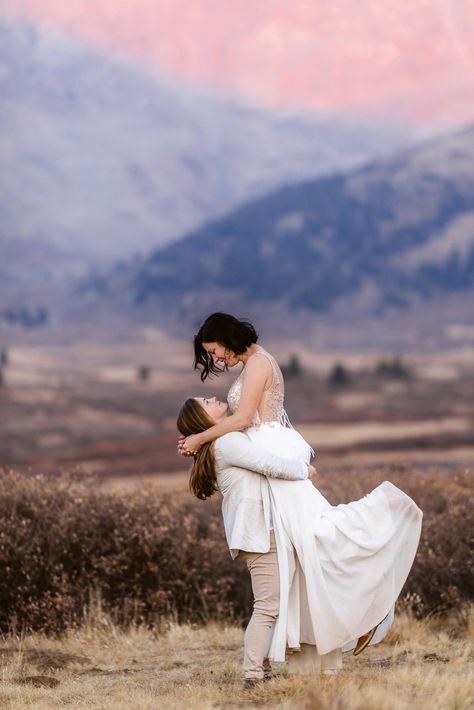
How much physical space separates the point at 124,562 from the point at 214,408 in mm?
4890

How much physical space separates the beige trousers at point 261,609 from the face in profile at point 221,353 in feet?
3.64

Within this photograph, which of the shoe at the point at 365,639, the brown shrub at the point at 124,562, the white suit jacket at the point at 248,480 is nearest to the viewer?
the white suit jacket at the point at 248,480

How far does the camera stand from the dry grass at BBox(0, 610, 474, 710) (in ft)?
20.1

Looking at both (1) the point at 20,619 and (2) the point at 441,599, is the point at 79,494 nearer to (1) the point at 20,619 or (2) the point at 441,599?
(1) the point at 20,619

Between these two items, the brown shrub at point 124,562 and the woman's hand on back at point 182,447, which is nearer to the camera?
the woman's hand on back at point 182,447

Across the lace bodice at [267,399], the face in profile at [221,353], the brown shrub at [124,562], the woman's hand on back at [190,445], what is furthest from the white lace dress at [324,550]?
the brown shrub at [124,562]

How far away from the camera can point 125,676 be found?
840 cm

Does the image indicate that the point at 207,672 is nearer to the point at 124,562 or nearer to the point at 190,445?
the point at 190,445

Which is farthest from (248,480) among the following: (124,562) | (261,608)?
(124,562)

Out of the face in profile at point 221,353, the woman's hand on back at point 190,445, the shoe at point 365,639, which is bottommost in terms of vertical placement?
the shoe at point 365,639

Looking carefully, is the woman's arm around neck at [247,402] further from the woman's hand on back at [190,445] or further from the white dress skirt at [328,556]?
the white dress skirt at [328,556]

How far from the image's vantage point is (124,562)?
1130 cm

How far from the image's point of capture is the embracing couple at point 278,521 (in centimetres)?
674

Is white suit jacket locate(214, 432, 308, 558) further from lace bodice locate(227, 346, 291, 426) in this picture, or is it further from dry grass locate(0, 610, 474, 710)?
dry grass locate(0, 610, 474, 710)
